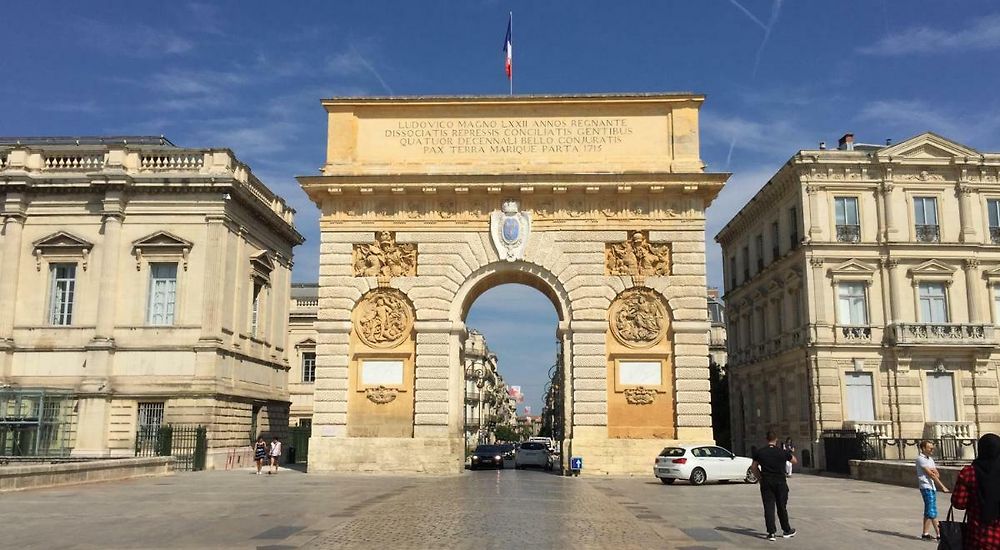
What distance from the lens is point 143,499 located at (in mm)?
18359

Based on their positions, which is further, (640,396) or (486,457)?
(486,457)

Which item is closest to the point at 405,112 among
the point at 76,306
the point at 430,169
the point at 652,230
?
the point at 430,169

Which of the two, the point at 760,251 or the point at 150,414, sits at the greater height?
the point at 760,251

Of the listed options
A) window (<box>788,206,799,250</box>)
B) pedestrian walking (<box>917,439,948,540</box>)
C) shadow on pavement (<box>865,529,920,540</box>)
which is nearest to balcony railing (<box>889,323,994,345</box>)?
window (<box>788,206,799,250</box>)

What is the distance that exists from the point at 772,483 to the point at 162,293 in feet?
89.2

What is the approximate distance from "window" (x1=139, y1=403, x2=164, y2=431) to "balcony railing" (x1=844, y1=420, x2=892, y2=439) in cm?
2748

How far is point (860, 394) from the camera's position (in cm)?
3453

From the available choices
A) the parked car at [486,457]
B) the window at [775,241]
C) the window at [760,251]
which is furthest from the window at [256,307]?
the window at [760,251]

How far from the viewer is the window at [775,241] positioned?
3945 centimetres

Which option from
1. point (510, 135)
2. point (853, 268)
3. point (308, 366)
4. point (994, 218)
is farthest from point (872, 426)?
point (308, 366)

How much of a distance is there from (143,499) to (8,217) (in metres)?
20.9

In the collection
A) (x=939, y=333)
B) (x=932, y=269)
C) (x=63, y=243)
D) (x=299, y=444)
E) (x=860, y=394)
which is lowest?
(x=299, y=444)

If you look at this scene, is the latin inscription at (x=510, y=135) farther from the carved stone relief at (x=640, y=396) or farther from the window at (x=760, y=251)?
the window at (x=760, y=251)

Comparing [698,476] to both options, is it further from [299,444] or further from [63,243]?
[63,243]
